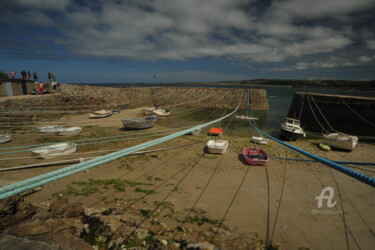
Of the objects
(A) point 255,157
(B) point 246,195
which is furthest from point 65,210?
(A) point 255,157

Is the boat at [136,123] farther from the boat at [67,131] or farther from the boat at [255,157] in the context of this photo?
the boat at [255,157]

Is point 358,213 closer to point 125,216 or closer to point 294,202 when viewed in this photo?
point 294,202

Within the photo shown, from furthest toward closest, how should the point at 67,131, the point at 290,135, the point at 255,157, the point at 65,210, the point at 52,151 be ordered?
1. the point at 290,135
2. the point at 67,131
3. the point at 255,157
4. the point at 52,151
5. the point at 65,210

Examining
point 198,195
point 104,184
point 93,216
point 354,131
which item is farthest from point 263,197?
point 354,131

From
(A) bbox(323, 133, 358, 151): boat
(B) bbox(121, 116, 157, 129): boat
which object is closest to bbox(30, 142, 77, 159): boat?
(B) bbox(121, 116, 157, 129): boat

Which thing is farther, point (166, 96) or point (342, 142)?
point (166, 96)

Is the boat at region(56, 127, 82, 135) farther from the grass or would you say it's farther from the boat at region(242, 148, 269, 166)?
the boat at region(242, 148, 269, 166)

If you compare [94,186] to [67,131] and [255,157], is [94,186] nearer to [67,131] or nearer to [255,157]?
[255,157]

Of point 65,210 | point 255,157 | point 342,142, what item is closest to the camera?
point 65,210
